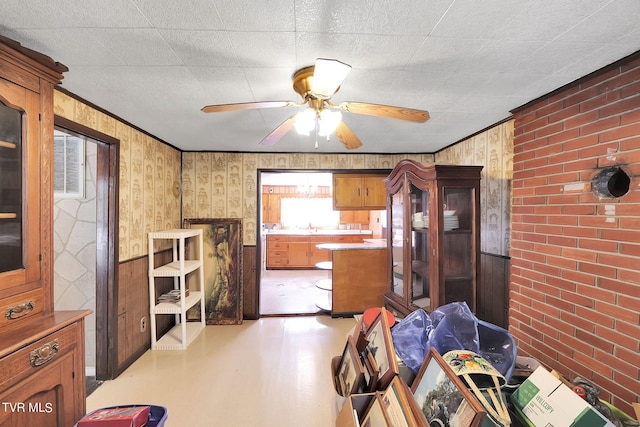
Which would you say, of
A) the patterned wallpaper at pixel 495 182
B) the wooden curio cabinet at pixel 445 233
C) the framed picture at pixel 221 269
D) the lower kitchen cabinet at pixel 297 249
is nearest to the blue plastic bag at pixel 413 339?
the wooden curio cabinet at pixel 445 233

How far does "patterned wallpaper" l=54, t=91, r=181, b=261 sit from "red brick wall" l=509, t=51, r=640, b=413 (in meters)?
3.12

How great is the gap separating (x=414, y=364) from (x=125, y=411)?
1365 mm

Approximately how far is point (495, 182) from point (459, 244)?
717mm

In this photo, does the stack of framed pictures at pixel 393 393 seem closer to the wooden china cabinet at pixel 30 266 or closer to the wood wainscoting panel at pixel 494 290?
the wooden china cabinet at pixel 30 266

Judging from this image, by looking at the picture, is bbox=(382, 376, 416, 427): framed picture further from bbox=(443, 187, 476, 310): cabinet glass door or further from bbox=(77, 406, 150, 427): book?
bbox=(443, 187, 476, 310): cabinet glass door

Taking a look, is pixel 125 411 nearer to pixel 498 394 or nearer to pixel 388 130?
pixel 498 394

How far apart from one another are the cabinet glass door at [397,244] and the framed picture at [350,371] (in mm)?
1510

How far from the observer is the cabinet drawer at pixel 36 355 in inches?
40.4

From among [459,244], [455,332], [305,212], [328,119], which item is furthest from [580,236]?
[305,212]

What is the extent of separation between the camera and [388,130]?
2703 millimetres

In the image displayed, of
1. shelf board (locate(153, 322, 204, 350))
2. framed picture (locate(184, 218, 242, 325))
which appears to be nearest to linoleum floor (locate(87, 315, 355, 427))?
shelf board (locate(153, 322, 204, 350))

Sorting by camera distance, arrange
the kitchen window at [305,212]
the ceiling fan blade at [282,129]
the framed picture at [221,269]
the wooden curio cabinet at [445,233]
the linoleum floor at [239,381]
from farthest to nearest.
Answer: the kitchen window at [305,212]
the framed picture at [221,269]
the wooden curio cabinet at [445,233]
the linoleum floor at [239,381]
the ceiling fan blade at [282,129]

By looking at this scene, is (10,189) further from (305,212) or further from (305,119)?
(305,212)

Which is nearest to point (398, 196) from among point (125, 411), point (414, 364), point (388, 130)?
point (388, 130)
